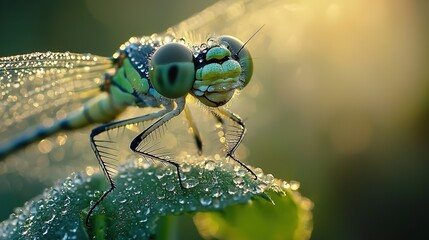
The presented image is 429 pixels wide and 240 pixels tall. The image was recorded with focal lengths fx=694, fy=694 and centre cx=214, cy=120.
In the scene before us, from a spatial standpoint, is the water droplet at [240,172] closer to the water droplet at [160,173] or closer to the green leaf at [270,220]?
the green leaf at [270,220]

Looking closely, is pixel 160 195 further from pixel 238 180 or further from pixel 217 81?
pixel 217 81

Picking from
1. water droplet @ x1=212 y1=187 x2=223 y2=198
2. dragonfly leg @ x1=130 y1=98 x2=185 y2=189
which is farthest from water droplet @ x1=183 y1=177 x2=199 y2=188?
dragonfly leg @ x1=130 y1=98 x2=185 y2=189

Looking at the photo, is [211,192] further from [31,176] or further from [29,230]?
[31,176]

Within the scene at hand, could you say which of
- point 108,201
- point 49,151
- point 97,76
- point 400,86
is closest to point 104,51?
point 49,151

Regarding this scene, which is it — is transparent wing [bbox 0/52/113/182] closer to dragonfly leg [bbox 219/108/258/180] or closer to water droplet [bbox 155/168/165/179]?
dragonfly leg [bbox 219/108/258/180]

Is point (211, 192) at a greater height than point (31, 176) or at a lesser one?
greater

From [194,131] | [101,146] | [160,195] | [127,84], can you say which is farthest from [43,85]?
[160,195]

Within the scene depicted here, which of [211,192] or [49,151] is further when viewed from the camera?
[49,151]
